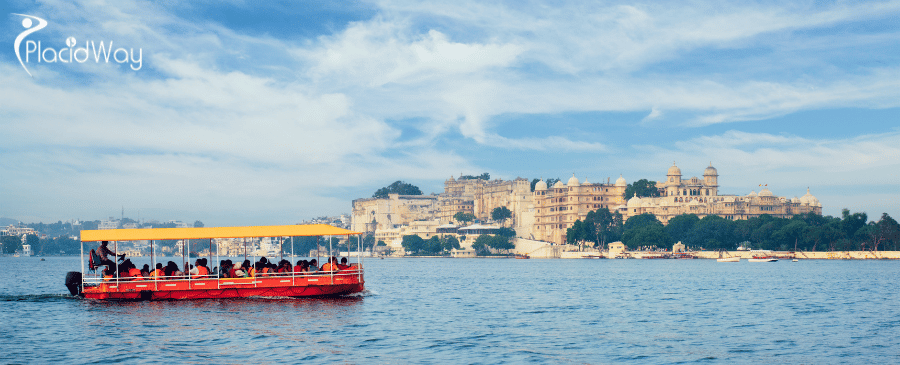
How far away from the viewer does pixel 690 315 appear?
32.8 meters

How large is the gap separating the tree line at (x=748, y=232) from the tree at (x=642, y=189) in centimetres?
1892

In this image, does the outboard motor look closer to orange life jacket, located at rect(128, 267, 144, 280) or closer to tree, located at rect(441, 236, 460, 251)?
orange life jacket, located at rect(128, 267, 144, 280)

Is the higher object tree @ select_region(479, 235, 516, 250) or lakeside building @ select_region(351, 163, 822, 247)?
lakeside building @ select_region(351, 163, 822, 247)

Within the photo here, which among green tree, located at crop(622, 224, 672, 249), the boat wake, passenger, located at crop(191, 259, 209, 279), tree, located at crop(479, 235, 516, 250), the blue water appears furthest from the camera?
tree, located at crop(479, 235, 516, 250)

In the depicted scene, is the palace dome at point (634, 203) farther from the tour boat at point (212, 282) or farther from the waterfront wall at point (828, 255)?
the tour boat at point (212, 282)

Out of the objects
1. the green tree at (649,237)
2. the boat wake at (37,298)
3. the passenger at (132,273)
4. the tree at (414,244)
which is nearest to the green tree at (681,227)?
the green tree at (649,237)

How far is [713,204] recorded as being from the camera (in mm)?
161625

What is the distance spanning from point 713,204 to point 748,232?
83.4 feet

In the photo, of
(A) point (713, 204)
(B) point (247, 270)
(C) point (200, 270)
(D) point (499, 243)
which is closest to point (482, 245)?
(D) point (499, 243)

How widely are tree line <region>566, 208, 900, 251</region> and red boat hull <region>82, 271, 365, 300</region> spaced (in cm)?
10402

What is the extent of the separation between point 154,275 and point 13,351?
10.3 m

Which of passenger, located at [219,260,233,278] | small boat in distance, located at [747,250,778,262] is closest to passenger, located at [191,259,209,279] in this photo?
passenger, located at [219,260,233,278]

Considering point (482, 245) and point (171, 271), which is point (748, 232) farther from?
point (171, 271)

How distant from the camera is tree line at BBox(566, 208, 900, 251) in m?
123
